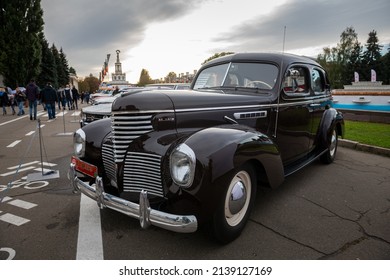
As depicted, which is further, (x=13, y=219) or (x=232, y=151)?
(x=13, y=219)

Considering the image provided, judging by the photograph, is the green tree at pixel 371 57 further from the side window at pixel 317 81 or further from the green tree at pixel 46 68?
the side window at pixel 317 81

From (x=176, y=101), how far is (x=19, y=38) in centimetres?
3257

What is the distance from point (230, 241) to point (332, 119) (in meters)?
3.54

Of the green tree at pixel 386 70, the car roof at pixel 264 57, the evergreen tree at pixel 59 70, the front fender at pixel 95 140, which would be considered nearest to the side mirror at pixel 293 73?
the car roof at pixel 264 57

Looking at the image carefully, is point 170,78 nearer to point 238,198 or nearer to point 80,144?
point 80,144

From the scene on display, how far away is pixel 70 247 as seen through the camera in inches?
103

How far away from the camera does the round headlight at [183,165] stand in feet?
7.35

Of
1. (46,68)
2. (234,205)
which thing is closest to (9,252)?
(234,205)

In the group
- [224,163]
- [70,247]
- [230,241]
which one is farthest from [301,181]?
[70,247]

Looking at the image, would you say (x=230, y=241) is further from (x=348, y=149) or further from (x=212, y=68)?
(x=348, y=149)

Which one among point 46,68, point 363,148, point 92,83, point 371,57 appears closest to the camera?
point 363,148

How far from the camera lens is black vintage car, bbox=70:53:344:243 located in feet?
7.50

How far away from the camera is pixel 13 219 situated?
125 inches

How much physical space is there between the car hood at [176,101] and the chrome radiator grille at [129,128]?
2.8 inches
